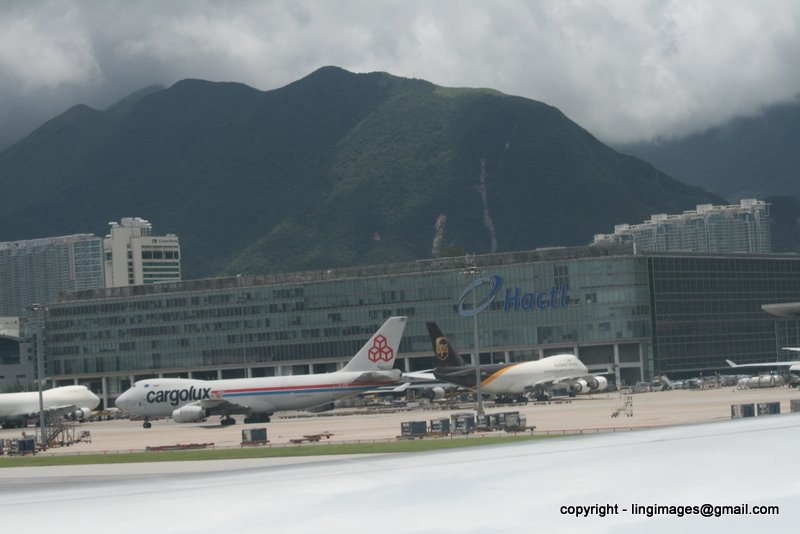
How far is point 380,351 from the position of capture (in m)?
98.4

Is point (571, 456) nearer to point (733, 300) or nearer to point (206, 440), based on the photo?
point (206, 440)

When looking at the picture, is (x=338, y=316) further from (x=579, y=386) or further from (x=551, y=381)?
(x=551, y=381)

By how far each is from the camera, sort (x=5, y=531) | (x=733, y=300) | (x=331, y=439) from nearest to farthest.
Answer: (x=5, y=531) < (x=331, y=439) < (x=733, y=300)

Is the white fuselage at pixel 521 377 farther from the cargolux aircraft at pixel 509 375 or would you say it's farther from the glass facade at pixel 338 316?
the glass facade at pixel 338 316

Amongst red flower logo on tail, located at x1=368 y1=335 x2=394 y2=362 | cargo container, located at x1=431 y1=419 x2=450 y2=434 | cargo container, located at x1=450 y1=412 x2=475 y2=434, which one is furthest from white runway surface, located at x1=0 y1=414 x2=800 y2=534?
red flower logo on tail, located at x1=368 y1=335 x2=394 y2=362

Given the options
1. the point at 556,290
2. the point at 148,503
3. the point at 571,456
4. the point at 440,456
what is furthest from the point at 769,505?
A: the point at 556,290

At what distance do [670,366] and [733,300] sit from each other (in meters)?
19.0

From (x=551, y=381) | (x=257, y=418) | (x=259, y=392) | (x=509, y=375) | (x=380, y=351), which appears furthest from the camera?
(x=551, y=381)

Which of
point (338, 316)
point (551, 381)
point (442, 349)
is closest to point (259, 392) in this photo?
point (442, 349)

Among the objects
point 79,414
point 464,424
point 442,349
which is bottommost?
point 79,414

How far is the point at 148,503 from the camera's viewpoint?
8.16m

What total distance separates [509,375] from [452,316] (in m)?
59.9

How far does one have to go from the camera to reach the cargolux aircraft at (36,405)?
115188 mm

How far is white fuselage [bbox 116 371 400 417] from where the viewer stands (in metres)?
94.2
